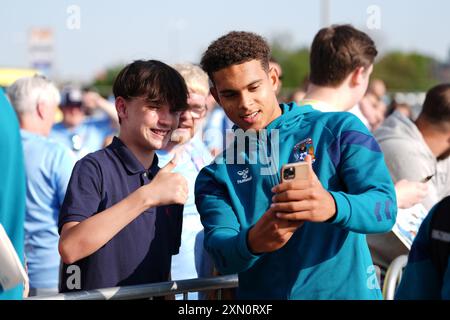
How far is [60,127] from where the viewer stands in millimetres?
10500

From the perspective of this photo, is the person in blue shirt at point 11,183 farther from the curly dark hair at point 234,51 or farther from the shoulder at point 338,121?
the shoulder at point 338,121

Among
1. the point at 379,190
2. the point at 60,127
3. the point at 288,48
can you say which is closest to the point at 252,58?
the point at 379,190

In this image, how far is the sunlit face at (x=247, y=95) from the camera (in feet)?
9.57

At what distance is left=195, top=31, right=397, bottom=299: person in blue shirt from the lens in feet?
8.76

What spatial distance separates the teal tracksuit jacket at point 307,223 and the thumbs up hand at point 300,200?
0.30 metres

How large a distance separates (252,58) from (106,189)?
34.5 inches

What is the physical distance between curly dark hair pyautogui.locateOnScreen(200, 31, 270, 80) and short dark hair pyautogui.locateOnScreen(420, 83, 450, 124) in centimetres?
230

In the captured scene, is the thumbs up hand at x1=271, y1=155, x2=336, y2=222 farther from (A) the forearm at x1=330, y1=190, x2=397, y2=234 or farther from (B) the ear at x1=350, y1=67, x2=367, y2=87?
(B) the ear at x1=350, y1=67, x2=367, y2=87

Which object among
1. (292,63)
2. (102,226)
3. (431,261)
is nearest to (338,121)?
(431,261)

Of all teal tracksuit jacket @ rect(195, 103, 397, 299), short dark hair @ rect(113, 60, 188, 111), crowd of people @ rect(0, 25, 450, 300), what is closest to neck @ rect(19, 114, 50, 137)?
crowd of people @ rect(0, 25, 450, 300)

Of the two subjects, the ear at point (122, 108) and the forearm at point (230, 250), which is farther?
the ear at point (122, 108)

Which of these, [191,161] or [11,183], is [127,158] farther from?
[11,183]

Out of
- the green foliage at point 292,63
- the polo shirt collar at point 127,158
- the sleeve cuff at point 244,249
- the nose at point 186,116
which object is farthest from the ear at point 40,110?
the green foliage at point 292,63
